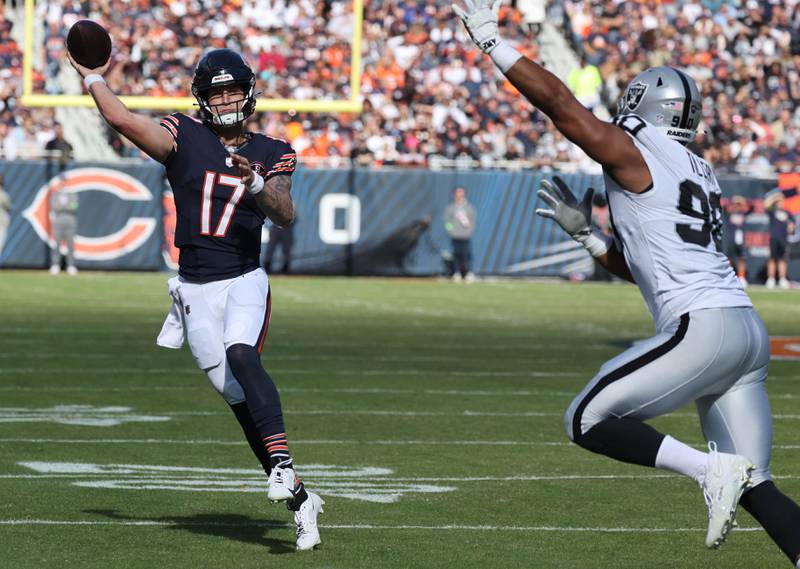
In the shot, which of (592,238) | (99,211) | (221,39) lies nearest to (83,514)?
(592,238)

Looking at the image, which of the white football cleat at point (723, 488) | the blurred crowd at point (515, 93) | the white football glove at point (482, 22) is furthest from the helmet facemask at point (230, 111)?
the blurred crowd at point (515, 93)

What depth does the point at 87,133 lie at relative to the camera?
24.3 m

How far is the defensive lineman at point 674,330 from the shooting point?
4656 millimetres

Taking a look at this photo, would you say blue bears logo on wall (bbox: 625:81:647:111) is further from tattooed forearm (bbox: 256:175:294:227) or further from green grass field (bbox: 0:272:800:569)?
green grass field (bbox: 0:272:800:569)

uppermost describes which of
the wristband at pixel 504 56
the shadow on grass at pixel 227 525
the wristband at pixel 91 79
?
the wristband at pixel 504 56

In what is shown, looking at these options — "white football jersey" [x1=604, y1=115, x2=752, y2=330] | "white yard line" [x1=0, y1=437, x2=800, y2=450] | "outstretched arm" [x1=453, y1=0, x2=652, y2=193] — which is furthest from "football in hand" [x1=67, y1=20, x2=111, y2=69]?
"white yard line" [x1=0, y1=437, x2=800, y2=450]

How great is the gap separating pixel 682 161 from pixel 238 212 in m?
1.85

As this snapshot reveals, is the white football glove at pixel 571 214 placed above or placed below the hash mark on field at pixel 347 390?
above

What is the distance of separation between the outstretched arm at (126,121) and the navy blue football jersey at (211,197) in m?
0.08

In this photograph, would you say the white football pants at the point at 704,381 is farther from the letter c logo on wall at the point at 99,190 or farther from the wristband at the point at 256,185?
the letter c logo on wall at the point at 99,190

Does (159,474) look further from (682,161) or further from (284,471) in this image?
(682,161)

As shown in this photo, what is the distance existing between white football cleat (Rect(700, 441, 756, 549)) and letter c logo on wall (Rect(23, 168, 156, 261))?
64.9 ft

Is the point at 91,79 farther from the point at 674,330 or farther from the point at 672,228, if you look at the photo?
the point at 674,330

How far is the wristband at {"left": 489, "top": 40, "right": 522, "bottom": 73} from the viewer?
4.76 metres
